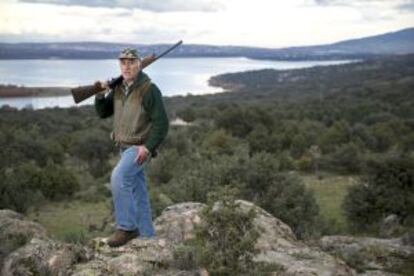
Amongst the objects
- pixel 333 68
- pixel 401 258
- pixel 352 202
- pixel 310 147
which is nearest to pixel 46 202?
pixel 352 202

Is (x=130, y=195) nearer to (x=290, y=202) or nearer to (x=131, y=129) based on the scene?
(x=131, y=129)


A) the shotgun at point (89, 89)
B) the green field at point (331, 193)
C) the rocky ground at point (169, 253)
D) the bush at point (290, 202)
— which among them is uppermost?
the shotgun at point (89, 89)

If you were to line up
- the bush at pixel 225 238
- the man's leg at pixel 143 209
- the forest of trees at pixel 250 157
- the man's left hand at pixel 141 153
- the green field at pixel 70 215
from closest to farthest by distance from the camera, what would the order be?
the bush at pixel 225 238
the man's left hand at pixel 141 153
the man's leg at pixel 143 209
the forest of trees at pixel 250 157
the green field at pixel 70 215

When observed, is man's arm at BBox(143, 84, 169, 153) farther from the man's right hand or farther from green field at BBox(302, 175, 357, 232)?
green field at BBox(302, 175, 357, 232)

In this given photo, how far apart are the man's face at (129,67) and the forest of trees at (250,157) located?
162 centimetres

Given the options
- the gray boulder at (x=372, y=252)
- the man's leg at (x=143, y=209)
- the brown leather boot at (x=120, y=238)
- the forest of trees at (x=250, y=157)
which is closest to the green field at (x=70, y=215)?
the forest of trees at (x=250, y=157)

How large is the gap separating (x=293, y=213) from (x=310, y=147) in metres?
35.8

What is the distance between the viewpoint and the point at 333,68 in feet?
639

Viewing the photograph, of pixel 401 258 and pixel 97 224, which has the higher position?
pixel 401 258

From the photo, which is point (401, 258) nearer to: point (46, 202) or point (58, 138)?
point (46, 202)

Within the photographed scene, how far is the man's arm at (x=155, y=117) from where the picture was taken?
20.4ft

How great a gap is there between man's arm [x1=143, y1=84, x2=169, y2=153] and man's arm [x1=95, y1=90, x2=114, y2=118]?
55 cm

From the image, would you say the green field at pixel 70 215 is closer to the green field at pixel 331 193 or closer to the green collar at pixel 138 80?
the green field at pixel 331 193

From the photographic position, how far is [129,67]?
626 centimetres
